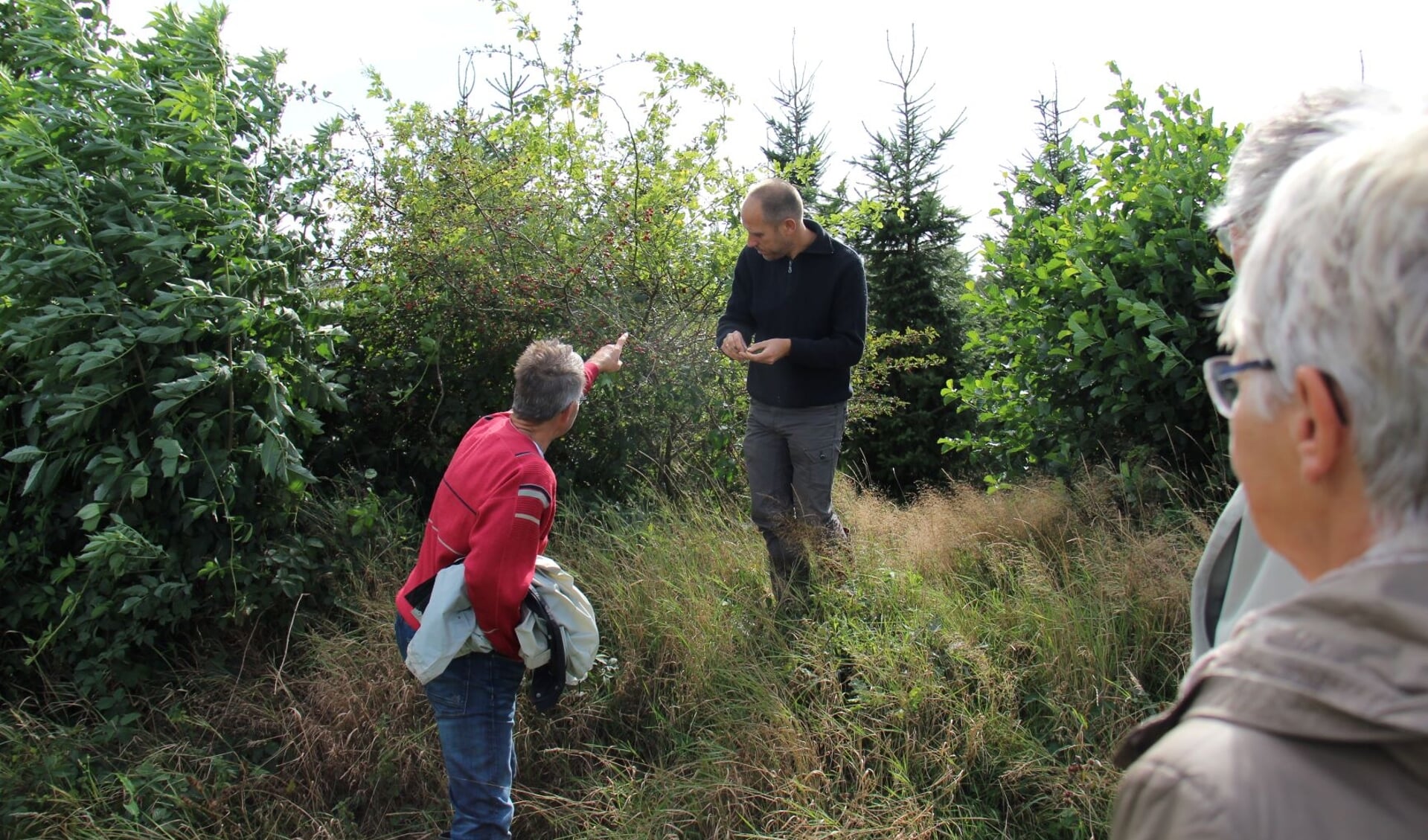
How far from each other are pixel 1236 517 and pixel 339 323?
4.99 meters

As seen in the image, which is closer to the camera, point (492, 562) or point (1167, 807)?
point (1167, 807)

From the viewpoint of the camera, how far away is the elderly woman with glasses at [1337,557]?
828mm

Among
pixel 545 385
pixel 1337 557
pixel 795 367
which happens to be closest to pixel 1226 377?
pixel 1337 557

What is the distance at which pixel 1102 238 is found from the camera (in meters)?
5.45

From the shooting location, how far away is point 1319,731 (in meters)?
0.84

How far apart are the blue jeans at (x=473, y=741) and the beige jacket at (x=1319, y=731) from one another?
258 cm

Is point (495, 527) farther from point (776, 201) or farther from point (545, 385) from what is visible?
point (776, 201)

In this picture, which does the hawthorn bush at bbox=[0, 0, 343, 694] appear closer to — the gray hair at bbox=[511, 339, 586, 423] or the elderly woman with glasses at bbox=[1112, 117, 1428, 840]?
the gray hair at bbox=[511, 339, 586, 423]

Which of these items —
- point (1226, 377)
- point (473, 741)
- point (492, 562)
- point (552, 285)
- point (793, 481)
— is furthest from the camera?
point (552, 285)

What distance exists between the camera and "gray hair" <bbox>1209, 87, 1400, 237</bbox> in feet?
5.49

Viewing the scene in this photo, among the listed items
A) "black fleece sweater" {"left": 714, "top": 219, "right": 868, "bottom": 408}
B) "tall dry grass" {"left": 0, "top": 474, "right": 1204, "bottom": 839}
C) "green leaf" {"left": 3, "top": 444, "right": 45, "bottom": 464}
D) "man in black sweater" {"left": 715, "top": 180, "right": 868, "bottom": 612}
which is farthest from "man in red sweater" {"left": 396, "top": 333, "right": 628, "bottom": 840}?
"green leaf" {"left": 3, "top": 444, "right": 45, "bottom": 464}

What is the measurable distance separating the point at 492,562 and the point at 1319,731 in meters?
2.53

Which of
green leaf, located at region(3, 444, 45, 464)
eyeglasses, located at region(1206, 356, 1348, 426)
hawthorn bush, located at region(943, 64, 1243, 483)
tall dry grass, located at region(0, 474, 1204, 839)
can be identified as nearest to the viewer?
eyeglasses, located at region(1206, 356, 1348, 426)

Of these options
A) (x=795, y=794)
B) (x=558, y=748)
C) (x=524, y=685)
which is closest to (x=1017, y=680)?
(x=795, y=794)
